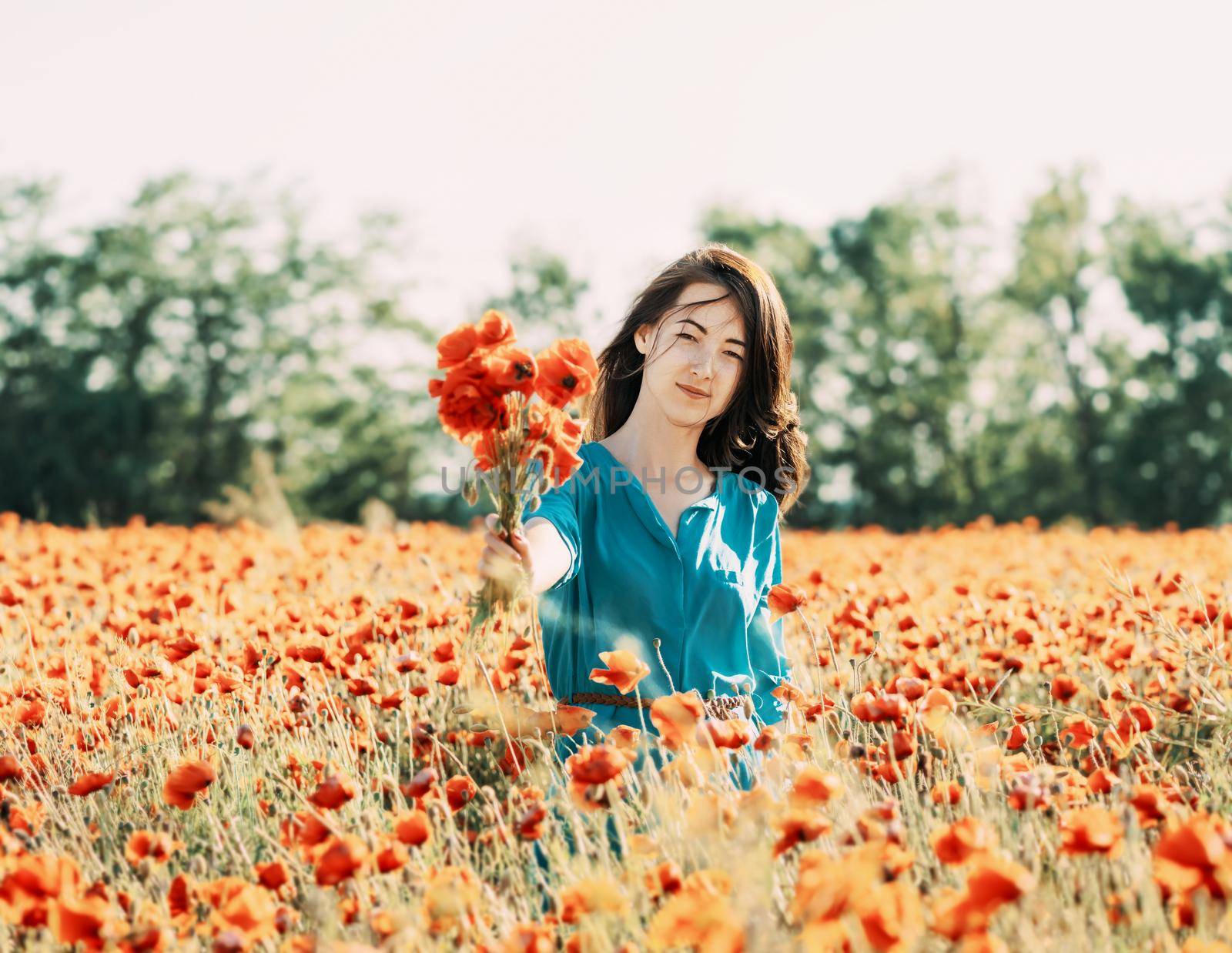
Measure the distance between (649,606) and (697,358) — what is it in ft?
2.29

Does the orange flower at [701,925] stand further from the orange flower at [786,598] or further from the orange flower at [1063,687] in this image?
the orange flower at [1063,687]

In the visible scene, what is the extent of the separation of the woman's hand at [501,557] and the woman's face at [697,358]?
1.06 metres

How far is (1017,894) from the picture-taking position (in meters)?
1.43

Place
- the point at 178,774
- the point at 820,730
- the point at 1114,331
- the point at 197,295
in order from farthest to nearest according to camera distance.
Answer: the point at 197,295
the point at 1114,331
the point at 820,730
the point at 178,774

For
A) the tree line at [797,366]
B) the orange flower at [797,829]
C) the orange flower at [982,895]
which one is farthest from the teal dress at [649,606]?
the tree line at [797,366]

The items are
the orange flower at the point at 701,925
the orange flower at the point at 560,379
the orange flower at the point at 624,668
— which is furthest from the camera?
the orange flower at the point at 624,668

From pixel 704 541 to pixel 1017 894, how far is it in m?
1.66

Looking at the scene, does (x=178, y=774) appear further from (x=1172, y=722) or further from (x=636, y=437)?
(x=1172, y=722)

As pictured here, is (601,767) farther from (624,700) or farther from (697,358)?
(697,358)

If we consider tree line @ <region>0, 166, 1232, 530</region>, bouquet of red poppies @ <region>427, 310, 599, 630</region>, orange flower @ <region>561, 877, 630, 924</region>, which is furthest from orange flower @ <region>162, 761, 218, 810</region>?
tree line @ <region>0, 166, 1232, 530</region>

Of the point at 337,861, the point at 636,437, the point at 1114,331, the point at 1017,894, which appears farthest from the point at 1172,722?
the point at 1114,331

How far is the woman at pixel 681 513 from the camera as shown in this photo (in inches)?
113

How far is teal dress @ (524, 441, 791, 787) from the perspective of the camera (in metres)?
2.87

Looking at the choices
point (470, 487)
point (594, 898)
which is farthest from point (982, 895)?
point (470, 487)
